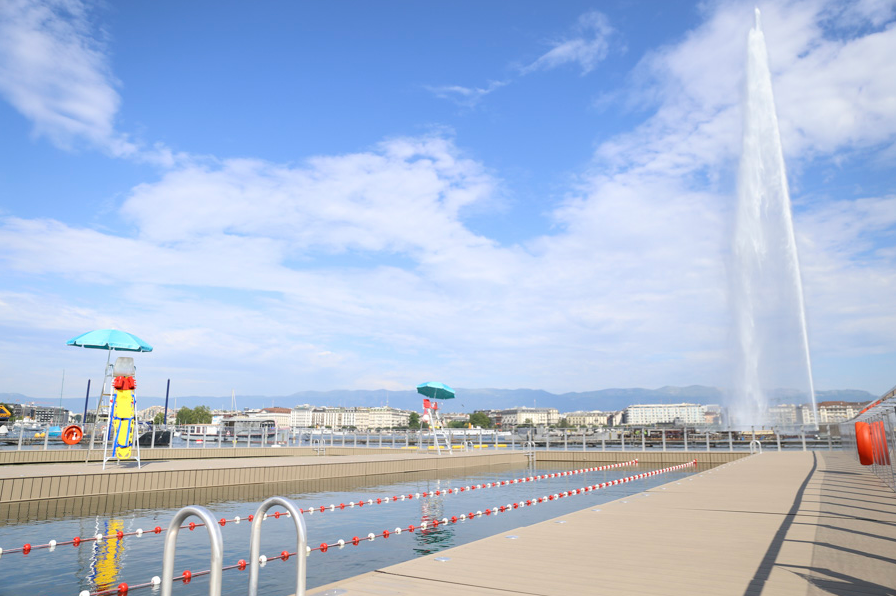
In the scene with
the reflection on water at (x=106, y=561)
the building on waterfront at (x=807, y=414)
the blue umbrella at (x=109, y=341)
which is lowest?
the reflection on water at (x=106, y=561)

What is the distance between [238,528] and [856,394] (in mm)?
188070

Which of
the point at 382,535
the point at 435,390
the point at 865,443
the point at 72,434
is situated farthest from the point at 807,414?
the point at 72,434

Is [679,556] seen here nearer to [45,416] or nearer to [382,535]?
[382,535]

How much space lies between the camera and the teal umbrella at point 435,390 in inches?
1136

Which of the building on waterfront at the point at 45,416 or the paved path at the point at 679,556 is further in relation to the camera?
the building on waterfront at the point at 45,416

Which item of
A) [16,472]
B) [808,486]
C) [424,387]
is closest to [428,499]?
[808,486]

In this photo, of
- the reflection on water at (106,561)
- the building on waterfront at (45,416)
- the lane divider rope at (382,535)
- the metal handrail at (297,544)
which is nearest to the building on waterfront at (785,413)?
the lane divider rope at (382,535)

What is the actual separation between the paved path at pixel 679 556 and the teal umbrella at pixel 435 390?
19.1 meters

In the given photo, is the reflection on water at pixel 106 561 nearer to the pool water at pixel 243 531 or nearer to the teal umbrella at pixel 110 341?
the pool water at pixel 243 531

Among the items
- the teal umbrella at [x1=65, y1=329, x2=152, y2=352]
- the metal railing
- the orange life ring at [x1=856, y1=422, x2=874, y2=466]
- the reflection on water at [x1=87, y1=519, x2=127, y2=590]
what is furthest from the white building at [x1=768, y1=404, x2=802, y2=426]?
the reflection on water at [x1=87, y1=519, x2=127, y2=590]

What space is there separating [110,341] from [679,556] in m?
16.9

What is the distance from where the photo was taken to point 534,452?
31.0 metres

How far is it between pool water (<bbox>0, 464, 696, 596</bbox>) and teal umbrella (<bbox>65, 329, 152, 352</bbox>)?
5.51 m

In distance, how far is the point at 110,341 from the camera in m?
17.5
